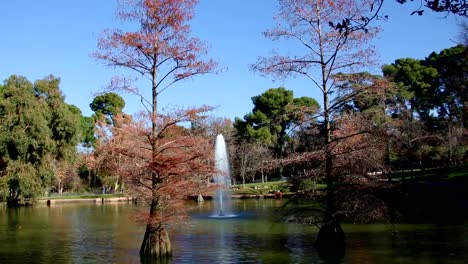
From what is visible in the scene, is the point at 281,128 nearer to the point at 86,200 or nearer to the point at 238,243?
the point at 86,200

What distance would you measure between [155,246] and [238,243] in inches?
166

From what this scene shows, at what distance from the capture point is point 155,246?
1475cm

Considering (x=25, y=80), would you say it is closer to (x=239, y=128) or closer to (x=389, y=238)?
(x=239, y=128)

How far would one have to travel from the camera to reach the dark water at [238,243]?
14586mm

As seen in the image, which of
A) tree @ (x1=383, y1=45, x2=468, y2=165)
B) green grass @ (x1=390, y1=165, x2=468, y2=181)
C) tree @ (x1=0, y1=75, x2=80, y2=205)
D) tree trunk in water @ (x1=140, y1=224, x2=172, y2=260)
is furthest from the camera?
tree @ (x1=383, y1=45, x2=468, y2=165)

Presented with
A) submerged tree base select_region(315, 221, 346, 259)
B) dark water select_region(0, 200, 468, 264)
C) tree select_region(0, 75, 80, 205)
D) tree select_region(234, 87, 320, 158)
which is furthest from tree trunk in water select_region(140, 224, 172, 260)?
tree select_region(234, 87, 320, 158)

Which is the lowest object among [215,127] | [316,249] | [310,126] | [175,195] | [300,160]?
[316,249]

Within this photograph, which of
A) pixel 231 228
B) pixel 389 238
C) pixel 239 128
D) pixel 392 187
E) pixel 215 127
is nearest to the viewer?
pixel 392 187

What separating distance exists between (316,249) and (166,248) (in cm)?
464

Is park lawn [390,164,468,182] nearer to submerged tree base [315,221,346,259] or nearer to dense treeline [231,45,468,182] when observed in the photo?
dense treeline [231,45,468,182]

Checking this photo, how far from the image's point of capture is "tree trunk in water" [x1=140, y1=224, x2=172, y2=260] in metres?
14.7

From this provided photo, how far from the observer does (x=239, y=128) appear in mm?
72188

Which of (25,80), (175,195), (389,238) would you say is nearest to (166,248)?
(175,195)

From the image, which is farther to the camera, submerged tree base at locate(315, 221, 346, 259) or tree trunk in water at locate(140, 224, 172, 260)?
submerged tree base at locate(315, 221, 346, 259)
